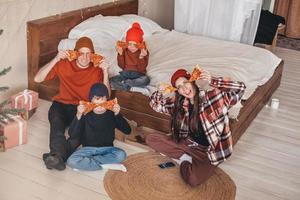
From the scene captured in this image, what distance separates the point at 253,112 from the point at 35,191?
5.85ft

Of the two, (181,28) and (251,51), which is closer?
(251,51)

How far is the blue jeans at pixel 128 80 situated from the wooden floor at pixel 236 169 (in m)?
0.44

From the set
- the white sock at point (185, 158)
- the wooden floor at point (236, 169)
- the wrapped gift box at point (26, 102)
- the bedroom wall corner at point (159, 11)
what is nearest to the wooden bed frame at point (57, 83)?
the wooden floor at point (236, 169)

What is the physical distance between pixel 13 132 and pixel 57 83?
0.73 meters

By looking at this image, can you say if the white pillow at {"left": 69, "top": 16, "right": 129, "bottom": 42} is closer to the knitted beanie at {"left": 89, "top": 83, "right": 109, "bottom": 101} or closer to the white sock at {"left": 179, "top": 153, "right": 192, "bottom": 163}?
the knitted beanie at {"left": 89, "top": 83, "right": 109, "bottom": 101}

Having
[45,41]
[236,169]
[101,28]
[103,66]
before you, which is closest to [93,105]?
[103,66]

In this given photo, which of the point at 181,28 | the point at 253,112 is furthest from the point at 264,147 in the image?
the point at 181,28

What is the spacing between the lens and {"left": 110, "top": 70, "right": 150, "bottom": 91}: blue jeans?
9.85 ft

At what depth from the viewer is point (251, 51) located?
3785 millimetres

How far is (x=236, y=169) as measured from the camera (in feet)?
8.52

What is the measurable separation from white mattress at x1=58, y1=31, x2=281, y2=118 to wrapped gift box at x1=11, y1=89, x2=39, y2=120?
0.52 meters

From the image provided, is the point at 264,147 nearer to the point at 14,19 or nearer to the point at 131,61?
the point at 131,61

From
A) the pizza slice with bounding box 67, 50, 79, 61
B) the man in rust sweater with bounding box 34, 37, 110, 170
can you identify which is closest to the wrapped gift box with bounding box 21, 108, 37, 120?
the man in rust sweater with bounding box 34, 37, 110, 170

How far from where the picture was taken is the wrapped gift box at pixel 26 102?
2938 mm
